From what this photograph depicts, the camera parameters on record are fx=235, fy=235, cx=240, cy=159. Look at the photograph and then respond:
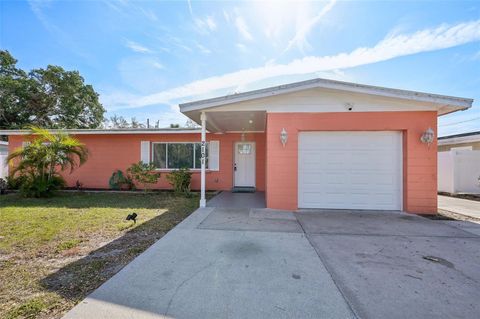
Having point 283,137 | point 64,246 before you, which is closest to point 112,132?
point 64,246

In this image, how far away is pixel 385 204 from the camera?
6531 mm

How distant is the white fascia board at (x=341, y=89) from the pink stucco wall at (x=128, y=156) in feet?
14.6

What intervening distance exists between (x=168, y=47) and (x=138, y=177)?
18.6ft

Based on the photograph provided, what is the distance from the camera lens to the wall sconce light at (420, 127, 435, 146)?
20.1ft

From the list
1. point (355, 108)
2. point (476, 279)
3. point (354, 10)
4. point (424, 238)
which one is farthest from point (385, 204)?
point (354, 10)

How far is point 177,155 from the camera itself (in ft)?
36.3

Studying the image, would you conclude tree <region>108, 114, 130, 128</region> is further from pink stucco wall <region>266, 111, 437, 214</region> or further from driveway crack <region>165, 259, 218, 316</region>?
driveway crack <region>165, 259, 218, 316</region>

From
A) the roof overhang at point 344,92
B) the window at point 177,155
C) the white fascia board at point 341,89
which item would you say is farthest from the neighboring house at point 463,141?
the window at point 177,155

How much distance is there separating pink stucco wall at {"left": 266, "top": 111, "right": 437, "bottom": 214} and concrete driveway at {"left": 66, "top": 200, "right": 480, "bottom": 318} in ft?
5.17

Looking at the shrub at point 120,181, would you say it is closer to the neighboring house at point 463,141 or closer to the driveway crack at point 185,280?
the driveway crack at point 185,280

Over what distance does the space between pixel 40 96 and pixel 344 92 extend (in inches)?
1010

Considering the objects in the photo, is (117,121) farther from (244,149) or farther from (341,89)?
(341,89)

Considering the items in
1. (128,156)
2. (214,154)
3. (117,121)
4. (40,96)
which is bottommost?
(128,156)

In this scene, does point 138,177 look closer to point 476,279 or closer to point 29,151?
point 29,151
